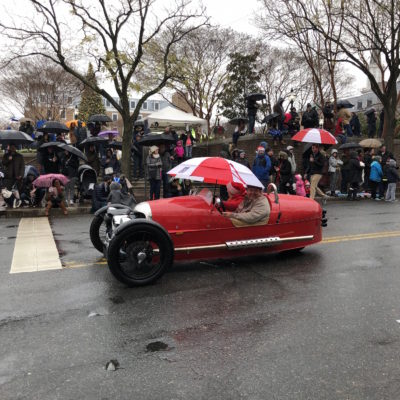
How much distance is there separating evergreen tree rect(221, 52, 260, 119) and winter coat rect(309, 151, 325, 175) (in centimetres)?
1904

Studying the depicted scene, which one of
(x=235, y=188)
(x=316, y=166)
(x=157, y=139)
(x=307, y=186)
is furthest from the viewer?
(x=307, y=186)

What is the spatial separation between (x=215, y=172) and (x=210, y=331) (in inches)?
86.7

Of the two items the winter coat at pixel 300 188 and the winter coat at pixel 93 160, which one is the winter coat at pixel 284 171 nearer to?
the winter coat at pixel 300 188

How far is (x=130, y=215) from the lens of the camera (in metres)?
5.48

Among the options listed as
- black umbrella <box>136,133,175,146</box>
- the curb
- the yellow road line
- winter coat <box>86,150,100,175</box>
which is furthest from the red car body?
winter coat <box>86,150,100,175</box>

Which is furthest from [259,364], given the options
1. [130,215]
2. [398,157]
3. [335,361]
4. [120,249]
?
[398,157]

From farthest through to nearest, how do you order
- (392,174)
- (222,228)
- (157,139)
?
(392,174)
(157,139)
(222,228)

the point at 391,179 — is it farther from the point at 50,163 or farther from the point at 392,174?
the point at 50,163

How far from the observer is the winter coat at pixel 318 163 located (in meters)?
12.8

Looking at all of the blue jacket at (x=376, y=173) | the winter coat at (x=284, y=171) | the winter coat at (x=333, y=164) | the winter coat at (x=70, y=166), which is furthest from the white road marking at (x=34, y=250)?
the blue jacket at (x=376, y=173)

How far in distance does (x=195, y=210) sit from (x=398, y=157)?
18020mm

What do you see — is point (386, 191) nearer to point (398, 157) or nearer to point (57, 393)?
point (398, 157)

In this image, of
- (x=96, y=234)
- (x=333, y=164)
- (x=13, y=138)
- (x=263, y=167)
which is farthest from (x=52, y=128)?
(x=333, y=164)

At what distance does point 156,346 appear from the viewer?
3529 mm
